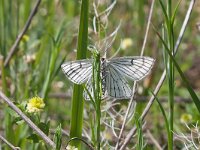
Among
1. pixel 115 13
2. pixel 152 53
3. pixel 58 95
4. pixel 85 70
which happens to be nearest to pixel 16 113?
pixel 85 70

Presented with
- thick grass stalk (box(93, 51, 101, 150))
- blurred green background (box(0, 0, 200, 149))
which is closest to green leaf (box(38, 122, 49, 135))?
blurred green background (box(0, 0, 200, 149))

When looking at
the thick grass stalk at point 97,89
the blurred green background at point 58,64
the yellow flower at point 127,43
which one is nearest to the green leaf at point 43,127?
the blurred green background at point 58,64

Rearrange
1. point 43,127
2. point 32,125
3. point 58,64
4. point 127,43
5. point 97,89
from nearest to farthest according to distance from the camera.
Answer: point 97,89 → point 32,125 → point 43,127 → point 58,64 → point 127,43

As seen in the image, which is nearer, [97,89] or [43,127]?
[97,89]

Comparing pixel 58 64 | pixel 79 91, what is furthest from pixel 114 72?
pixel 58 64

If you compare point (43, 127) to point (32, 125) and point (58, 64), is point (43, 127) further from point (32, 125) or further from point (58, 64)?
point (58, 64)

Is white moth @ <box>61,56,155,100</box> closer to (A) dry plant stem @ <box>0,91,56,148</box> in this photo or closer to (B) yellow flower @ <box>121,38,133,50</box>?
(A) dry plant stem @ <box>0,91,56,148</box>
